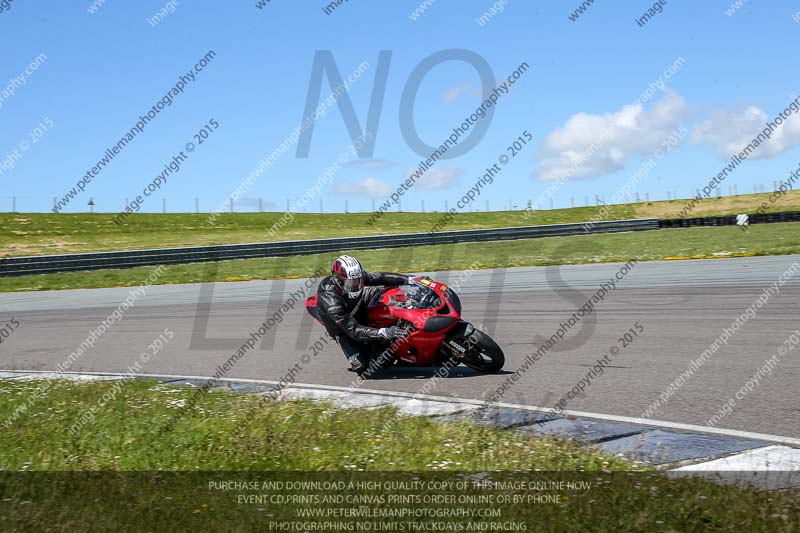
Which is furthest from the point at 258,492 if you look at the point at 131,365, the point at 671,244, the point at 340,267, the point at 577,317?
the point at 671,244

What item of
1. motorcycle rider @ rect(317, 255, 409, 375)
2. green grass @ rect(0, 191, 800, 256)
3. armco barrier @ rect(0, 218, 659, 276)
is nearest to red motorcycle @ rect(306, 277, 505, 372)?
motorcycle rider @ rect(317, 255, 409, 375)

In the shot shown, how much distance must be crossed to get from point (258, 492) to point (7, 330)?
12985 mm

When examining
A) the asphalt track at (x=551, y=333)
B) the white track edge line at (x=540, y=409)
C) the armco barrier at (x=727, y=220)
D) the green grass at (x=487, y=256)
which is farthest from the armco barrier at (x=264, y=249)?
the white track edge line at (x=540, y=409)

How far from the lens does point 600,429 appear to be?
6309 mm

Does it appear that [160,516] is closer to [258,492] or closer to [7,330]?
[258,492]

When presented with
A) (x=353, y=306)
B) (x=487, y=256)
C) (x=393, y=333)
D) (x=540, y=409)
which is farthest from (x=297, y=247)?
(x=540, y=409)

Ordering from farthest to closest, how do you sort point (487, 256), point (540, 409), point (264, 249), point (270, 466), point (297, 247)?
1. point (297, 247)
2. point (264, 249)
3. point (487, 256)
4. point (540, 409)
5. point (270, 466)

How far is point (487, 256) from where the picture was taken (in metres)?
28.5

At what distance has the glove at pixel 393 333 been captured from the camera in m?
9.12

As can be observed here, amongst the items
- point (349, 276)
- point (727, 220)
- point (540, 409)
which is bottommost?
point (540, 409)

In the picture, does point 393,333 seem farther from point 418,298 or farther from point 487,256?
point 487,256

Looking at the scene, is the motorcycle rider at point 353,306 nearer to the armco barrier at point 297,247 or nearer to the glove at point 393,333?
the glove at point 393,333

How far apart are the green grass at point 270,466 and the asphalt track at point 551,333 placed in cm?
161

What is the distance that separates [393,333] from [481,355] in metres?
1.05
